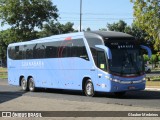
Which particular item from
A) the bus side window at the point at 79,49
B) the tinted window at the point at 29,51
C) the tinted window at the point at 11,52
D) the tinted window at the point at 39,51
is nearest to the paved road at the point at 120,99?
the bus side window at the point at 79,49

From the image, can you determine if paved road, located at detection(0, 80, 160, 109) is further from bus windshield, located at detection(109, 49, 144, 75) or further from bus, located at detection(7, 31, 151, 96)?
bus windshield, located at detection(109, 49, 144, 75)

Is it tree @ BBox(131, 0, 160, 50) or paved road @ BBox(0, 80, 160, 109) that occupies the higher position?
tree @ BBox(131, 0, 160, 50)

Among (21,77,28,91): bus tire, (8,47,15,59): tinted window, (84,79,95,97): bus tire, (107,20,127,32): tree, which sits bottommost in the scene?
(21,77,28,91): bus tire

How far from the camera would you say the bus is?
21797 mm

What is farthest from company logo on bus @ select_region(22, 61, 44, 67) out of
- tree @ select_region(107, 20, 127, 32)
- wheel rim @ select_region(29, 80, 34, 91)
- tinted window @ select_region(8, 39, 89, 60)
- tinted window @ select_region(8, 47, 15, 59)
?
tree @ select_region(107, 20, 127, 32)

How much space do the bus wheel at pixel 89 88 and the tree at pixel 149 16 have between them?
50.0ft

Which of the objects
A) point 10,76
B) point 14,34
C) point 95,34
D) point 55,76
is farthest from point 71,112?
point 14,34

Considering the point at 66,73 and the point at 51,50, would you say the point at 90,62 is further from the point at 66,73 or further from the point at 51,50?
the point at 51,50

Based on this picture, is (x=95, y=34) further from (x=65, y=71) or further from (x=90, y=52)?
(x=65, y=71)

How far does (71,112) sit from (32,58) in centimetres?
1466

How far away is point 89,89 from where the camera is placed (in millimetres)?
23250

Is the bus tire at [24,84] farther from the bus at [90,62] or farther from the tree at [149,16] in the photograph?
the tree at [149,16]

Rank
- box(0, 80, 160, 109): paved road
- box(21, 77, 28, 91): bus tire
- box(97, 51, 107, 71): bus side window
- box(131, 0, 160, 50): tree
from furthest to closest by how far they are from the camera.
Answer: box(131, 0, 160, 50): tree < box(21, 77, 28, 91): bus tire < box(97, 51, 107, 71): bus side window < box(0, 80, 160, 109): paved road

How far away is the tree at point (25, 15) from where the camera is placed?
5466cm
